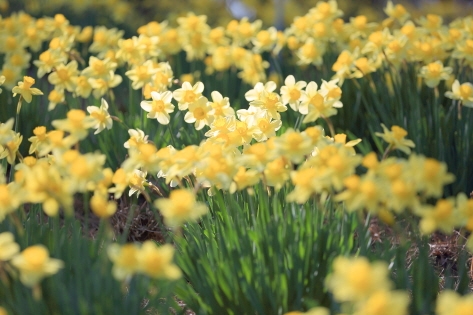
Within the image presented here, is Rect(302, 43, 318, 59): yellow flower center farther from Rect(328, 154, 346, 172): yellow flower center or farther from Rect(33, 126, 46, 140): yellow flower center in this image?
Rect(328, 154, 346, 172): yellow flower center

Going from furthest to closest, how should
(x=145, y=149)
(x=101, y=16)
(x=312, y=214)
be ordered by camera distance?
(x=101, y=16) → (x=312, y=214) → (x=145, y=149)

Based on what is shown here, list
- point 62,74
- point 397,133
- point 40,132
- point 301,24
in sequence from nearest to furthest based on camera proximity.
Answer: point 397,133 → point 40,132 → point 62,74 → point 301,24

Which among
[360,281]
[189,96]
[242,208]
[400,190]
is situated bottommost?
[242,208]

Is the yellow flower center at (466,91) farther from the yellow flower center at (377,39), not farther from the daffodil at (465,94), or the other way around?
the yellow flower center at (377,39)

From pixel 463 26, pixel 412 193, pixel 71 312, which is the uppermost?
pixel 463 26

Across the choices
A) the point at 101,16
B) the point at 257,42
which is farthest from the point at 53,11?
the point at 257,42

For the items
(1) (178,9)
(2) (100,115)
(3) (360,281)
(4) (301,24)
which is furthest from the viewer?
(1) (178,9)

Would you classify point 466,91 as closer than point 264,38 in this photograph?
Yes

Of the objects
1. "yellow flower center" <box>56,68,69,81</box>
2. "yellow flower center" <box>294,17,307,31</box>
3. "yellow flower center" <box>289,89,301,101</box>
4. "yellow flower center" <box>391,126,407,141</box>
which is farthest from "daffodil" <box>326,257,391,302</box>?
"yellow flower center" <box>294,17,307,31</box>

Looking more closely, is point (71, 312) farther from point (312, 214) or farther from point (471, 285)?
point (471, 285)

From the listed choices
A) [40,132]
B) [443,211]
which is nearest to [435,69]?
[443,211]

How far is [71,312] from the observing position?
1424 mm

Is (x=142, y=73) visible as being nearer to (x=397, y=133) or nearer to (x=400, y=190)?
(x=397, y=133)

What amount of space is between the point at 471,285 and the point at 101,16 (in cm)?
396
